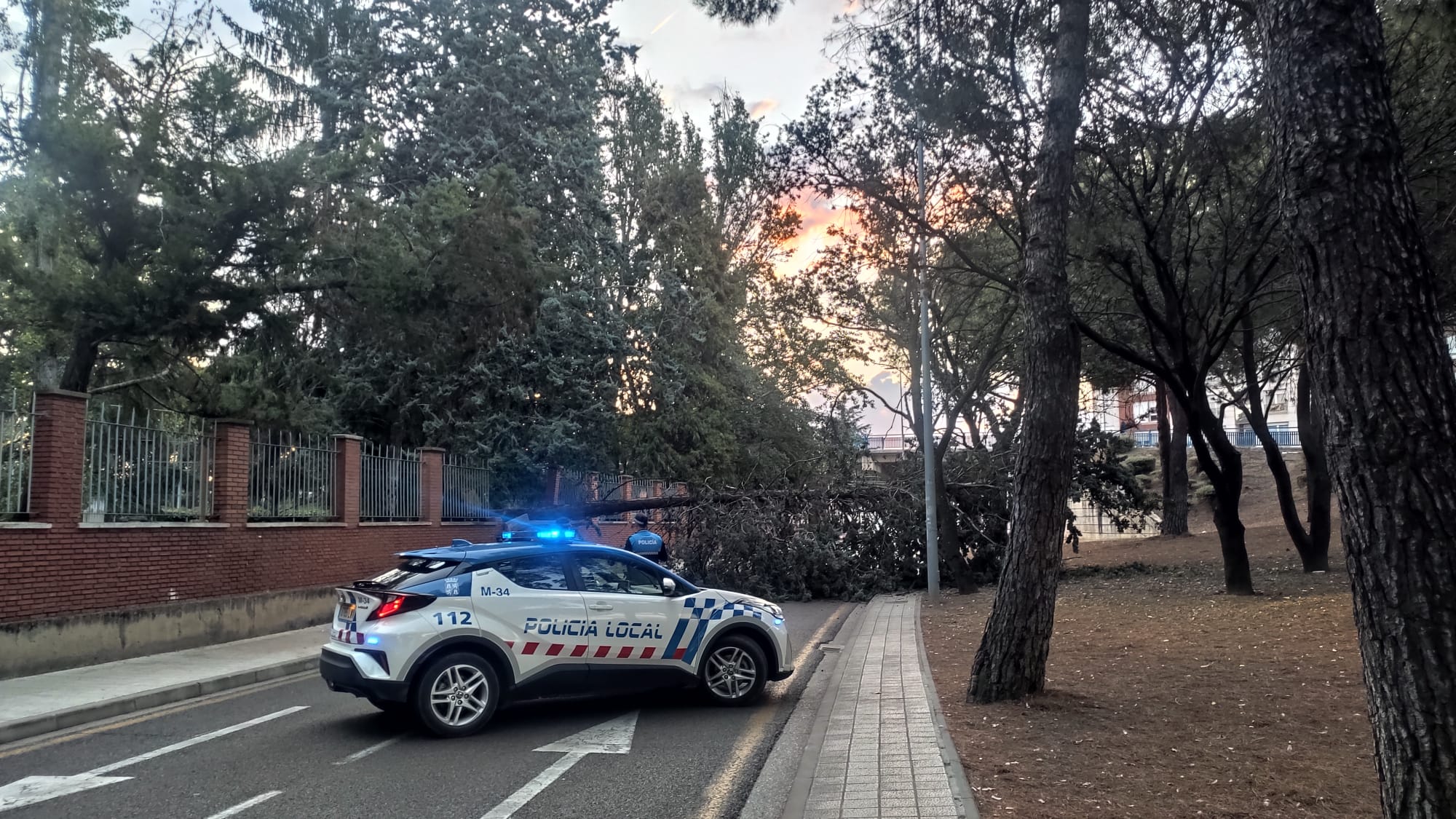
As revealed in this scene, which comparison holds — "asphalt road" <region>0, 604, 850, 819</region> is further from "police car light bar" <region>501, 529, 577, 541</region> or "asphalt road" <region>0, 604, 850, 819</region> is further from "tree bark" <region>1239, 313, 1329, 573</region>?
"tree bark" <region>1239, 313, 1329, 573</region>

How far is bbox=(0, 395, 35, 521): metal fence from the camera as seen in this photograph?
10.7 m

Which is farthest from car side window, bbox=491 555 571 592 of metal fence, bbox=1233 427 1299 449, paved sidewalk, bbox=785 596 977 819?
metal fence, bbox=1233 427 1299 449

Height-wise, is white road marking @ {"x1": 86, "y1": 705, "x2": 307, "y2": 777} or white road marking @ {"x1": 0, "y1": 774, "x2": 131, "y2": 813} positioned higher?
white road marking @ {"x1": 0, "y1": 774, "x2": 131, "y2": 813}

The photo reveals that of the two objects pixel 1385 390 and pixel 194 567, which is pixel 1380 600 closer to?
pixel 1385 390

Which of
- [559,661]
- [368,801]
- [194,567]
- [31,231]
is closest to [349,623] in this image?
[559,661]

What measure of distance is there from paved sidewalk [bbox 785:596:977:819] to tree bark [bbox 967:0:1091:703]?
79 cm

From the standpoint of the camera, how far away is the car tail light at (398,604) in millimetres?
7824

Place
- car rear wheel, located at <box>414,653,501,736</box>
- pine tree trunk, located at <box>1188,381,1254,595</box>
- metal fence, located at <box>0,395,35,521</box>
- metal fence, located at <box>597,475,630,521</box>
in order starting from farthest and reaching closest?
1. metal fence, located at <box>597,475,630,521</box>
2. pine tree trunk, located at <box>1188,381,1254,595</box>
3. metal fence, located at <box>0,395,35,521</box>
4. car rear wheel, located at <box>414,653,501,736</box>

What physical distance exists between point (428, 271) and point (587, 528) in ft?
33.3

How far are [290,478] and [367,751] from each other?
357 inches

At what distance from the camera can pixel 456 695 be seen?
25.8 ft

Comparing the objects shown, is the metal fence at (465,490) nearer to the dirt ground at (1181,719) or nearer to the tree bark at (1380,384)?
the dirt ground at (1181,719)

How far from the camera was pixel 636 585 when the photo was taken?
29.3 ft

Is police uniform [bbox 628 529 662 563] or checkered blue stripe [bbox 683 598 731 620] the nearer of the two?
checkered blue stripe [bbox 683 598 731 620]
